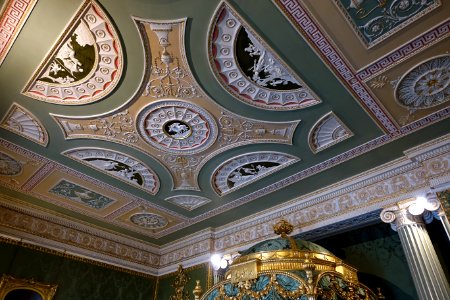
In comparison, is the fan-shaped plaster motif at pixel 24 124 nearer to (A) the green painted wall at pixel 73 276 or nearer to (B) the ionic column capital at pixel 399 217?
(A) the green painted wall at pixel 73 276

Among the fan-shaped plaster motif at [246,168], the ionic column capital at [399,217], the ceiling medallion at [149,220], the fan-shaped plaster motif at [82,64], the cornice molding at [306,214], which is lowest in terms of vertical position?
the ionic column capital at [399,217]

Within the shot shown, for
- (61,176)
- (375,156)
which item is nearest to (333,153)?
(375,156)

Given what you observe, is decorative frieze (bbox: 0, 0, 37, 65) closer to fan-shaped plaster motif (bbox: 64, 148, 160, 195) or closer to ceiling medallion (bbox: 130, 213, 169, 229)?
fan-shaped plaster motif (bbox: 64, 148, 160, 195)

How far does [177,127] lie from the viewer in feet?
15.5

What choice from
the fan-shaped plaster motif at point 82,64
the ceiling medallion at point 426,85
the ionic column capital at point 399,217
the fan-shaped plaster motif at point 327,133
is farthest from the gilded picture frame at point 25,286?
the ceiling medallion at point 426,85

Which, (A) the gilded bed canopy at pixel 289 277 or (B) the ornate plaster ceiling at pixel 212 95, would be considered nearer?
(A) the gilded bed canopy at pixel 289 277

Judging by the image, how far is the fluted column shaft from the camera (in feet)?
13.4

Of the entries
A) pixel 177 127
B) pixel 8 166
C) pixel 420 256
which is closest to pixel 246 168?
pixel 177 127

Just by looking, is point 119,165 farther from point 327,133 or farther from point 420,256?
point 420,256

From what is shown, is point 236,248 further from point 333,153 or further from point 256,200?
point 333,153

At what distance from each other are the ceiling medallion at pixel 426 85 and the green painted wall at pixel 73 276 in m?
7.17

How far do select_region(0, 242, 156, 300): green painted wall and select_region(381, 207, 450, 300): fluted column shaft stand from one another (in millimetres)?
6162

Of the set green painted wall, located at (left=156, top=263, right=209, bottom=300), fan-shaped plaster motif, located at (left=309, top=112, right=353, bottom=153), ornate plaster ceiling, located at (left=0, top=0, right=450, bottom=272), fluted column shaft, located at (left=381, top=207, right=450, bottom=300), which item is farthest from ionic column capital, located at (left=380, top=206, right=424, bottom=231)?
green painted wall, located at (left=156, top=263, right=209, bottom=300)

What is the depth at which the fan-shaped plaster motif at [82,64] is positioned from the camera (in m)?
3.30
